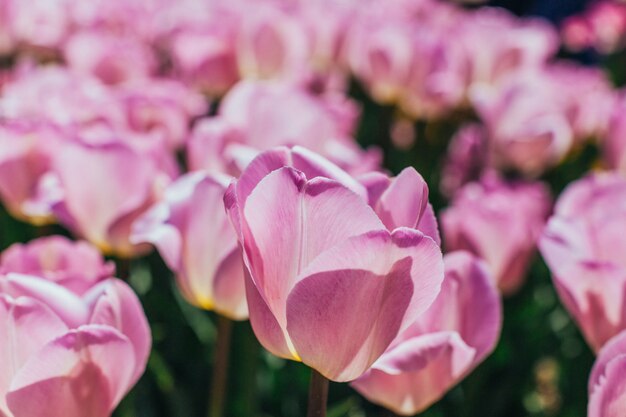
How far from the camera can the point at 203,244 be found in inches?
21.4

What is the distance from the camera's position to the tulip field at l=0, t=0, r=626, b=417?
375mm

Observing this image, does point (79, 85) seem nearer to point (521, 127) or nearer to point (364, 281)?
point (521, 127)

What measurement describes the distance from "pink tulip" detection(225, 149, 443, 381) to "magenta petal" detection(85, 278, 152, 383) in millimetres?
74

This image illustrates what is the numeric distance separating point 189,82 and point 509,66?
48 centimetres

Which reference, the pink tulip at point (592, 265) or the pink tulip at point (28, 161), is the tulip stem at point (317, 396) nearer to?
the pink tulip at point (592, 265)

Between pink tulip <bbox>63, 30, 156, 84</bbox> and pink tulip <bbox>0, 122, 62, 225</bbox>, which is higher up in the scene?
pink tulip <bbox>0, 122, 62, 225</bbox>

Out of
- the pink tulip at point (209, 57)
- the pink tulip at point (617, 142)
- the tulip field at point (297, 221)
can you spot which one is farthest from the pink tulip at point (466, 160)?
the pink tulip at point (209, 57)

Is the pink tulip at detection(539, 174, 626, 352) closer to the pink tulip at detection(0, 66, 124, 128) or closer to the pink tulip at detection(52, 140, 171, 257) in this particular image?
the pink tulip at detection(52, 140, 171, 257)

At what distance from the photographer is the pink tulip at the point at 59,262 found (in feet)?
1.62

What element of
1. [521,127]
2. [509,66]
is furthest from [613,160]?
[509,66]

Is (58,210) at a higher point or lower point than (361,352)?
lower

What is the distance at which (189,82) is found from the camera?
1179 millimetres

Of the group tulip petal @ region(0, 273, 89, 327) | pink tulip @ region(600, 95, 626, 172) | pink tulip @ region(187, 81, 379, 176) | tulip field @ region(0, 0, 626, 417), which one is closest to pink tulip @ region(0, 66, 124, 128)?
tulip field @ region(0, 0, 626, 417)

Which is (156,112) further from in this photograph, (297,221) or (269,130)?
(297,221)
